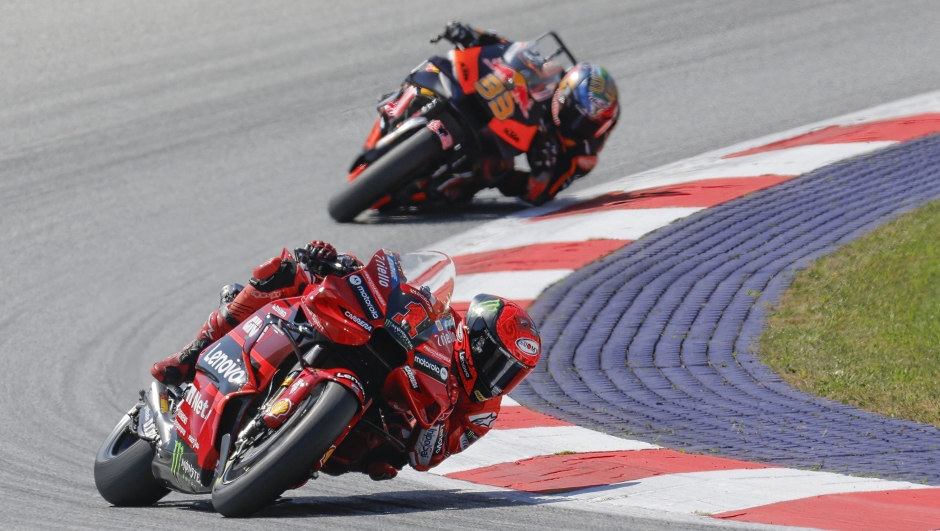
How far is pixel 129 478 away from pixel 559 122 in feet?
18.4

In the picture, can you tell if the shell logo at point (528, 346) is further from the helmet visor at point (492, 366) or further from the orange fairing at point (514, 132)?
the orange fairing at point (514, 132)

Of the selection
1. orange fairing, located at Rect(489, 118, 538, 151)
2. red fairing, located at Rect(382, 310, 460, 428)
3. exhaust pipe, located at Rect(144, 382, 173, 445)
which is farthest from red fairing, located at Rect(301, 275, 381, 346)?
orange fairing, located at Rect(489, 118, 538, 151)

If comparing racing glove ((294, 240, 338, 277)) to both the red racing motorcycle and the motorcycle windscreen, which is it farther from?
the motorcycle windscreen

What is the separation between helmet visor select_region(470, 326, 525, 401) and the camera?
5043 mm

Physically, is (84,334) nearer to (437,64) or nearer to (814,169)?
(437,64)

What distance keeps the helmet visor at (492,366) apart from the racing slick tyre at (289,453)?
0.74 m

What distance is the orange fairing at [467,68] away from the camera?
9883mm

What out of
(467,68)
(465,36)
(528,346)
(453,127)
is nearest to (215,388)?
(528,346)

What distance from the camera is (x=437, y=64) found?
32.9 ft

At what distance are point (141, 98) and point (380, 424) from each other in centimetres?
851

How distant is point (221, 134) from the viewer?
11.9 m

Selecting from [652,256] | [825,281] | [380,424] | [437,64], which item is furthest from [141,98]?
[380,424]

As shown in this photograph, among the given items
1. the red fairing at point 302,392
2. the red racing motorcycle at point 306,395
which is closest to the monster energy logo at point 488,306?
the red racing motorcycle at point 306,395

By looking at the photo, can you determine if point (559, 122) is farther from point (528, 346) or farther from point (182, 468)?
point (182, 468)
